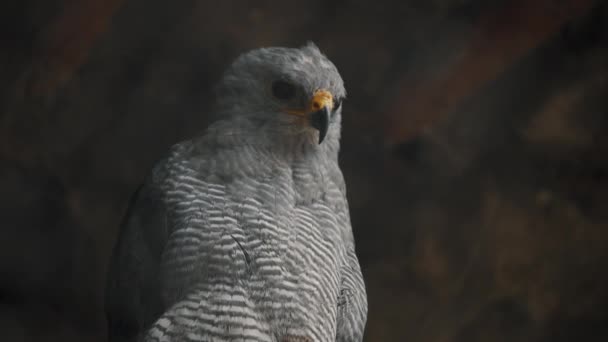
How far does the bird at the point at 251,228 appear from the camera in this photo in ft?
8.55

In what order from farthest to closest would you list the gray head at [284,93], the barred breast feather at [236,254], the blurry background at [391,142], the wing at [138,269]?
1. the blurry background at [391,142]
2. the gray head at [284,93]
3. the wing at [138,269]
4. the barred breast feather at [236,254]

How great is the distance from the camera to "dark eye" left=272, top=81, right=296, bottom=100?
2.94 metres

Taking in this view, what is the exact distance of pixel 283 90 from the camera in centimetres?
296

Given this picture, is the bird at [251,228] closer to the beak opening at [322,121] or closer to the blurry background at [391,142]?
the beak opening at [322,121]

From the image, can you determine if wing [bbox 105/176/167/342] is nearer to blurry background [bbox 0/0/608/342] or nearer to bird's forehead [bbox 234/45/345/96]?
bird's forehead [bbox 234/45/345/96]

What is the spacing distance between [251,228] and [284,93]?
22.6 inches

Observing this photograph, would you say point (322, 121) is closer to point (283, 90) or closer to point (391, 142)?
point (283, 90)

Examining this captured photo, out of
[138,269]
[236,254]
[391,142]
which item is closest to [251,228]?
[236,254]

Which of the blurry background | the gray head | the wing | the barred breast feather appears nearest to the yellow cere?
the gray head

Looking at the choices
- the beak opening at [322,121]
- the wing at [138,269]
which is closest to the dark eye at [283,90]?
the beak opening at [322,121]

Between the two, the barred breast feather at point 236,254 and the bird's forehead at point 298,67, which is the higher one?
the bird's forehead at point 298,67

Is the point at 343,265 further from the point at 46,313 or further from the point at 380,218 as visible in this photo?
the point at 46,313

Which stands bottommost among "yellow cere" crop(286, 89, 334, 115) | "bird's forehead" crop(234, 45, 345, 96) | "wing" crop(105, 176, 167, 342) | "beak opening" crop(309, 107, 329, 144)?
"wing" crop(105, 176, 167, 342)

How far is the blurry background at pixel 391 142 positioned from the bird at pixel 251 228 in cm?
116
